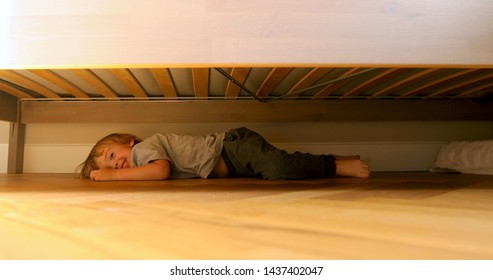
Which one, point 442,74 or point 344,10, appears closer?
point 344,10

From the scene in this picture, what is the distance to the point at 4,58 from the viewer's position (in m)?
0.60

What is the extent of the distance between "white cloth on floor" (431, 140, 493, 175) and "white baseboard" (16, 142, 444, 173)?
0.30 ft

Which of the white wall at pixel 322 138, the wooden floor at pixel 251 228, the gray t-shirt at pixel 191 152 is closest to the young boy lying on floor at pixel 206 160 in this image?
the gray t-shirt at pixel 191 152

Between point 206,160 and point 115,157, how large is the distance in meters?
0.36

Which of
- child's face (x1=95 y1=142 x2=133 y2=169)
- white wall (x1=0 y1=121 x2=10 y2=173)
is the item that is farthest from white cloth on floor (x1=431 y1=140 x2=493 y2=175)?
white wall (x1=0 y1=121 x2=10 y2=173)

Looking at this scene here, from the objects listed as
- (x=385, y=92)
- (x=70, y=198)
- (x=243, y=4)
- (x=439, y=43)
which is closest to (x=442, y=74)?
(x=385, y=92)

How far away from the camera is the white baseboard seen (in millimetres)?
1675

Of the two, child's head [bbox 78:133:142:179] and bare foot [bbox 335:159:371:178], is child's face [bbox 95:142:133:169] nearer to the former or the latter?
child's head [bbox 78:133:142:179]

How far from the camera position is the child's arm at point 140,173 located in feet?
3.73

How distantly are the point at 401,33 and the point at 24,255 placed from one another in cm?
66

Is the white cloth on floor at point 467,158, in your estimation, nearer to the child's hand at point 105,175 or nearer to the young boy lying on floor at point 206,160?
the young boy lying on floor at point 206,160

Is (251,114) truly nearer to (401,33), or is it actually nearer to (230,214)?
(401,33)

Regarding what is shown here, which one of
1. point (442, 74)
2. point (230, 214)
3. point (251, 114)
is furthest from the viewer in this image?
point (251, 114)

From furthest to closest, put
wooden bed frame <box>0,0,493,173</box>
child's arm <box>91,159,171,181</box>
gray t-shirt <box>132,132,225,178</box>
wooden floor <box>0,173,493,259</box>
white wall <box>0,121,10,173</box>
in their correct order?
white wall <box>0,121,10,173</box>, gray t-shirt <box>132,132,225,178</box>, child's arm <box>91,159,171,181</box>, wooden bed frame <box>0,0,493,173</box>, wooden floor <box>0,173,493,259</box>
